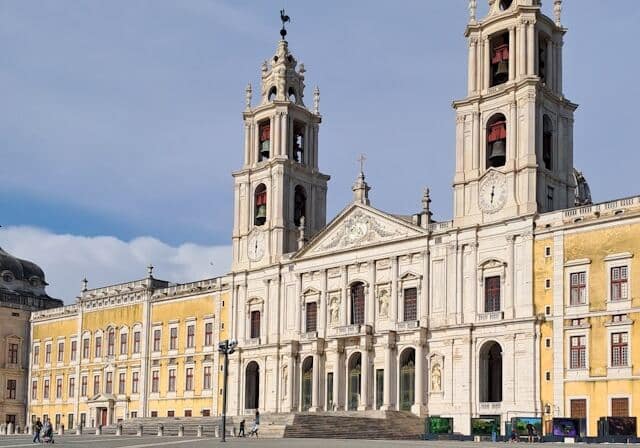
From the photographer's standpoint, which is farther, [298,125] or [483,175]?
[298,125]

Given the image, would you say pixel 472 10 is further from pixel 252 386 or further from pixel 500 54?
pixel 252 386

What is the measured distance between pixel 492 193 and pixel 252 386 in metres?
20.8

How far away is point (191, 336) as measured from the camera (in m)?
69.7

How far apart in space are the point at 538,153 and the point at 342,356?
15415mm

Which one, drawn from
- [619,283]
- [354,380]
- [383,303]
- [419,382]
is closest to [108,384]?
[354,380]

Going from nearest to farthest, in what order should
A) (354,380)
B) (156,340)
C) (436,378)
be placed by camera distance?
(436,378) < (354,380) < (156,340)

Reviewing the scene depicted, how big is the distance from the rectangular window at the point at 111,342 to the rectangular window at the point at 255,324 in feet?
48.5

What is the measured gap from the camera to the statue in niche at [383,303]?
57.2 meters

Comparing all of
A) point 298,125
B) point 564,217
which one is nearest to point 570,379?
point 564,217

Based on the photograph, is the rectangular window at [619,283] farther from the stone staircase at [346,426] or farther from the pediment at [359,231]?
the stone staircase at [346,426]

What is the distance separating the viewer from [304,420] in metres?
53.0

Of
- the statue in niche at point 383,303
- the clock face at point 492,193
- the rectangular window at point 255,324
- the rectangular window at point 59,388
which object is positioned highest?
the clock face at point 492,193

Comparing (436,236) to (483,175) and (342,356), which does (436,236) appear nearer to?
(483,175)

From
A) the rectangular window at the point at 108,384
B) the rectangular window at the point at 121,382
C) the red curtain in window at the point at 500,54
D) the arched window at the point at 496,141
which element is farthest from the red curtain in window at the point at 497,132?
the rectangular window at the point at 108,384
